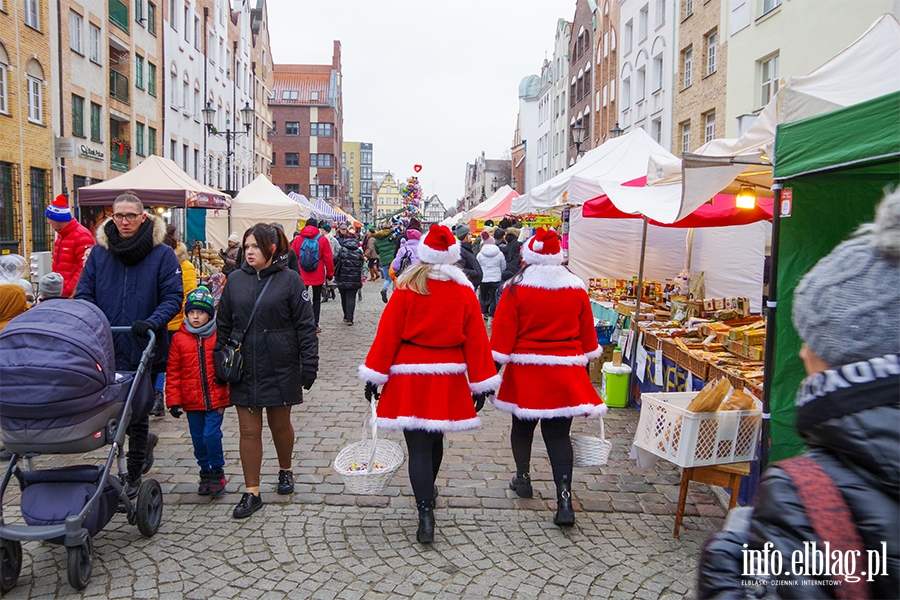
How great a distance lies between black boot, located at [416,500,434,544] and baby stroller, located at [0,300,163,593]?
5.97 ft

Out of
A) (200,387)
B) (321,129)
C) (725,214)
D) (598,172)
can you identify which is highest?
(321,129)

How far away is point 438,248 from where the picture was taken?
173 inches

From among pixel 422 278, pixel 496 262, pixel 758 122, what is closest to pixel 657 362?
pixel 758 122

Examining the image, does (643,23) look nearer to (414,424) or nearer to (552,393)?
(552,393)

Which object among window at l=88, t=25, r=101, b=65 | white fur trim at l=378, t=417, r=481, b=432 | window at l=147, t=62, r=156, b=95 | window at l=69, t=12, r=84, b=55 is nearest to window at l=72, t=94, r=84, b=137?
window at l=69, t=12, r=84, b=55

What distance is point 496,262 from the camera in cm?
1445

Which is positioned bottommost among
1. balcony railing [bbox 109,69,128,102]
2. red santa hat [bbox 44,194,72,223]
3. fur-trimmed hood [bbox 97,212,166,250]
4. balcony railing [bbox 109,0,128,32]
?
fur-trimmed hood [bbox 97,212,166,250]

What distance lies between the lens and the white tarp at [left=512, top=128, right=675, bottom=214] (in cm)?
1072

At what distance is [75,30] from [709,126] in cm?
2070

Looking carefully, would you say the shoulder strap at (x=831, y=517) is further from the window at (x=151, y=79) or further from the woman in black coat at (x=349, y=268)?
the window at (x=151, y=79)

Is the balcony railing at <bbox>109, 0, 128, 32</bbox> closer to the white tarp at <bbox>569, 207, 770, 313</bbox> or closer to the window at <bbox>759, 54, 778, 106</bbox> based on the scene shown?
the white tarp at <bbox>569, 207, 770, 313</bbox>

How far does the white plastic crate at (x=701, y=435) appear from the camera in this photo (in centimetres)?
430

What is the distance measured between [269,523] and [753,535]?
3.80m

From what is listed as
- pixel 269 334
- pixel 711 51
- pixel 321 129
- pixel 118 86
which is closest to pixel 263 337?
pixel 269 334
